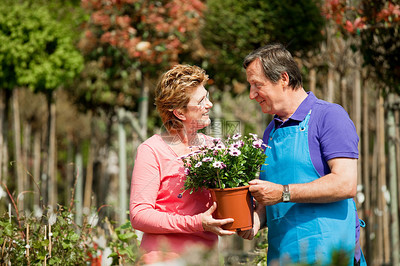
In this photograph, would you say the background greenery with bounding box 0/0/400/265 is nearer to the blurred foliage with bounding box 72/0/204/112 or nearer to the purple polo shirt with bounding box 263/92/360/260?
the blurred foliage with bounding box 72/0/204/112

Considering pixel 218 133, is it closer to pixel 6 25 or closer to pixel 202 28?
pixel 202 28

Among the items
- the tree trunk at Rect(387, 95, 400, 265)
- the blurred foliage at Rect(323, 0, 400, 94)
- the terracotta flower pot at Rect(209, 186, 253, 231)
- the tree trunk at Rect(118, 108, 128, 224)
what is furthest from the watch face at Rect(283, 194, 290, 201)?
the tree trunk at Rect(118, 108, 128, 224)

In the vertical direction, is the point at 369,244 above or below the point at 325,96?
below

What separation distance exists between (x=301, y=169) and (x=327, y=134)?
0.19 meters

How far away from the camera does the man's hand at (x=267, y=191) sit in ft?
6.57

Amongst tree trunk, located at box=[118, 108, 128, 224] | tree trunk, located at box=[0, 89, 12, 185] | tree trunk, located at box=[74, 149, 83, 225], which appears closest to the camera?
tree trunk, located at box=[74, 149, 83, 225]

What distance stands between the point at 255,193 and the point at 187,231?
0.34 metres

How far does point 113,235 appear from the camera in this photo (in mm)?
3848

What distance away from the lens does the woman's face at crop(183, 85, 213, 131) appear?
2254mm

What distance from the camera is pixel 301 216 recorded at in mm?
2080

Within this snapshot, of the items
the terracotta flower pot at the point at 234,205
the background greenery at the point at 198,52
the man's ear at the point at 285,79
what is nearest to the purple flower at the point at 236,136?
the terracotta flower pot at the point at 234,205

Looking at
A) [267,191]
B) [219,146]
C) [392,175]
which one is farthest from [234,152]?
[392,175]

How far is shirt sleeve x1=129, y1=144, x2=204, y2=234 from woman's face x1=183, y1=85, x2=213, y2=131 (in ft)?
0.80

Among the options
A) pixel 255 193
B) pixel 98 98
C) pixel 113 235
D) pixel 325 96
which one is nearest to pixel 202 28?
pixel 325 96
